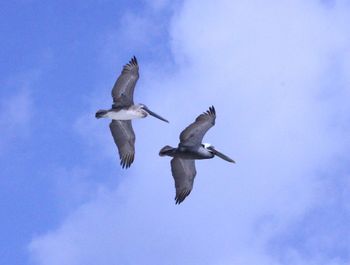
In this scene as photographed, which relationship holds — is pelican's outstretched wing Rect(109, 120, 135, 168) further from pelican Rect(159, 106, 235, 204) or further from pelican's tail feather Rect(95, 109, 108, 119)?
pelican Rect(159, 106, 235, 204)

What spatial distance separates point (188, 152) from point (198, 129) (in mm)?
1202

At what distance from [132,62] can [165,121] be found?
11.8 feet

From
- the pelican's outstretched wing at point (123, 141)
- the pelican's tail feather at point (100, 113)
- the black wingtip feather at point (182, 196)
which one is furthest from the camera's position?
the pelican's outstretched wing at point (123, 141)

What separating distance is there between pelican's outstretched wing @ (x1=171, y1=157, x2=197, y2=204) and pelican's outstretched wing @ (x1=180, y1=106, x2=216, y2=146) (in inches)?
45.5

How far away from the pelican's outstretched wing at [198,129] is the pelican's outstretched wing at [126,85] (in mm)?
4963

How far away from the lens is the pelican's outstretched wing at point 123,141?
4406 centimetres

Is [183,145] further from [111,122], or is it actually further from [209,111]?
[111,122]

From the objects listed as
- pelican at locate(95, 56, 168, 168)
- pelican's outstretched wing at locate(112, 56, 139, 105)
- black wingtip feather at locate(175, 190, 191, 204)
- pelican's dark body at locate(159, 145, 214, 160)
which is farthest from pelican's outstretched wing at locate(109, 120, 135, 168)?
black wingtip feather at locate(175, 190, 191, 204)

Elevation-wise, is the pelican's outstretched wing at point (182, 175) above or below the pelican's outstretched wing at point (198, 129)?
below

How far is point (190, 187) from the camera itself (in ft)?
133

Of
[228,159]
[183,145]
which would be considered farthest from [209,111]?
[228,159]

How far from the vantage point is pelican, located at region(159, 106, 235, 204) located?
39.2m

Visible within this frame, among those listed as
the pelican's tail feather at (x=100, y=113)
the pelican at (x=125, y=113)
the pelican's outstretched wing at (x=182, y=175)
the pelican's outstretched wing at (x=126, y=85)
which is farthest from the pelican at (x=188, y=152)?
the pelican's outstretched wing at (x=126, y=85)

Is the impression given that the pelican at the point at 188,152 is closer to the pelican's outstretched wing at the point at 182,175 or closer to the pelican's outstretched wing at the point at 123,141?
the pelican's outstretched wing at the point at 182,175
